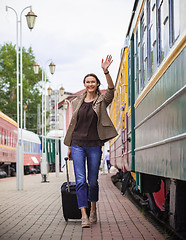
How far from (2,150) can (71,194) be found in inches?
851

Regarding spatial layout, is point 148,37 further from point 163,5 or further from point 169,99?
point 169,99

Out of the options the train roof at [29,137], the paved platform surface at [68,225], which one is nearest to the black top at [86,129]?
the paved platform surface at [68,225]

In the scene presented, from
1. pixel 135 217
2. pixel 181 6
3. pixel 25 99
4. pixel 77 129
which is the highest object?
pixel 25 99

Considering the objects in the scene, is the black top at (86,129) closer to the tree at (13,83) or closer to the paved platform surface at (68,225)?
the paved platform surface at (68,225)

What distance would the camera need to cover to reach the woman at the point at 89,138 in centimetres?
696

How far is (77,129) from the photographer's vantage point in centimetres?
708

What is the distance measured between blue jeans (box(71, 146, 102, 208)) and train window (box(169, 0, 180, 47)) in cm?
264

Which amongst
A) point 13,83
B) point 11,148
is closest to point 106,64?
point 11,148

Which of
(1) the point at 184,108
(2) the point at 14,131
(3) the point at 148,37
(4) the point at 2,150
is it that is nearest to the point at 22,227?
(3) the point at 148,37

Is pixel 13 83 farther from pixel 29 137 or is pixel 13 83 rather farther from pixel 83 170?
pixel 83 170

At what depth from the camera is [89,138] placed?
23.0ft

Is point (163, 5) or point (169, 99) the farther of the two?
point (163, 5)

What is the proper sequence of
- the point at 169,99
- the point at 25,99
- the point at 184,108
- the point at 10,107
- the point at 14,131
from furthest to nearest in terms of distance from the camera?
the point at 25,99 → the point at 10,107 → the point at 14,131 → the point at 169,99 → the point at 184,108

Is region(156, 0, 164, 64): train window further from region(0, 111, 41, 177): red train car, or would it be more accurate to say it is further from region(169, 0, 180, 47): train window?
region(0, 111, 41, 177): red train car
